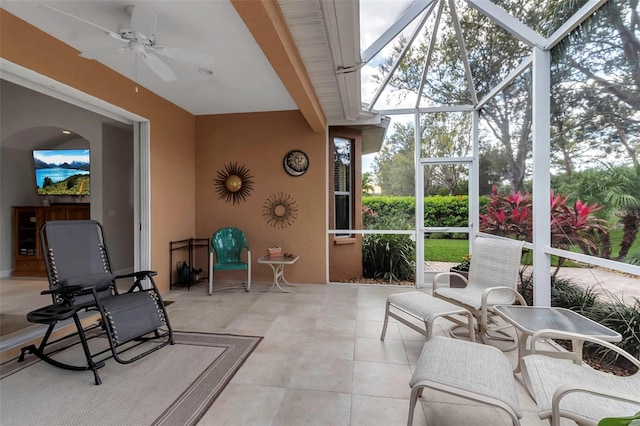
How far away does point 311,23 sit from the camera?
2.21 metres

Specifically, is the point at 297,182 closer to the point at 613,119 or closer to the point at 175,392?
the point at 175,392

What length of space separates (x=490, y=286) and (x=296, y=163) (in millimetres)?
3190

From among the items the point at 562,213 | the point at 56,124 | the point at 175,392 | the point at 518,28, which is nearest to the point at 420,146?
the point at 518,28

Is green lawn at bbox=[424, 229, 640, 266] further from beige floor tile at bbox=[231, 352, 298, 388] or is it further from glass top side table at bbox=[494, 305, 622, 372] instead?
beige floor tile at bbox=[231, 352, 298, 388]

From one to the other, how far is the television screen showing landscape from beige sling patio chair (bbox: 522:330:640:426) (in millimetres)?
6498

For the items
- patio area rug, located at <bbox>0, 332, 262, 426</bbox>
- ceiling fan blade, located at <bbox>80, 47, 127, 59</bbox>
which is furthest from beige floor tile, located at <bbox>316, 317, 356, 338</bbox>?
ceiling fan blade, located at <bbox>80, 47, 127, 59</bbox>

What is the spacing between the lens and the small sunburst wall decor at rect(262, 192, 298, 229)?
4.64 m

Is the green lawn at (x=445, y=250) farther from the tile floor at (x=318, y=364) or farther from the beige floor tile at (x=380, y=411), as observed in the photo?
the beige floor tile at (x=380, y=411)

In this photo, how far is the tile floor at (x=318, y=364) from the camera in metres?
1.66

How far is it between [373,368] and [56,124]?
559 centimetres

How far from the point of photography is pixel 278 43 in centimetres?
219

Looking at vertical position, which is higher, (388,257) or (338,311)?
(388,257)

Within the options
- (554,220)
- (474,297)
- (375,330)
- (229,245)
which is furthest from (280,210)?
(554,220)

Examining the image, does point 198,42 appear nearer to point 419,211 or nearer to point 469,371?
Result: point 469,371
